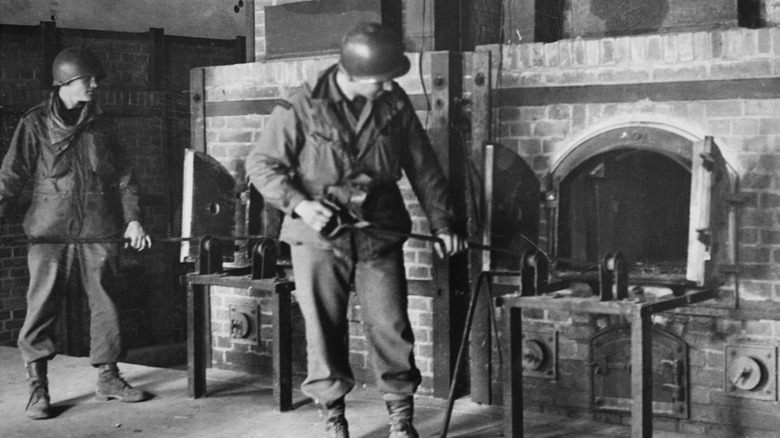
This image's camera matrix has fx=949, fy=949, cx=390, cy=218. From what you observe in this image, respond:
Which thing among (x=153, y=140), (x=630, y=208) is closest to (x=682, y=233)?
→ (x=630, y=208)

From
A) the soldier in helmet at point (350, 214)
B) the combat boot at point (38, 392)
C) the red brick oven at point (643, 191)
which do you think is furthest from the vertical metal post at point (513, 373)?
the combat boot at point (38, 392)

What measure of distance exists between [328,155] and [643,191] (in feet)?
5.69

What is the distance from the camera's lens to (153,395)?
543 cm

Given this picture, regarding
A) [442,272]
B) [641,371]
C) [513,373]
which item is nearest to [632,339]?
[641,371]

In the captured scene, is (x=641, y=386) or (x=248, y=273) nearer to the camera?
(x=641, y=386)

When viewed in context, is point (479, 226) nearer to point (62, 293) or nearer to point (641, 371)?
point (641, 371)

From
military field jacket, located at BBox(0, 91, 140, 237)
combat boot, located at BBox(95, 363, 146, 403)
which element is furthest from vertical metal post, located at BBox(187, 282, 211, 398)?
military field jacket, located at BBox(0, 91, 140, 237)

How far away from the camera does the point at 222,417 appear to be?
4988 millimetres

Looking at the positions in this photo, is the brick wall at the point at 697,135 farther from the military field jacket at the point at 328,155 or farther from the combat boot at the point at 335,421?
the combat boot at the point at 335,421

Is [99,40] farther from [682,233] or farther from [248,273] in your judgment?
[682,233]

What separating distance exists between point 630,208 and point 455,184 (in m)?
0.94

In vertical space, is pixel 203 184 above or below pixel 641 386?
above

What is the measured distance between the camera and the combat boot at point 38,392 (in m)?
5.09

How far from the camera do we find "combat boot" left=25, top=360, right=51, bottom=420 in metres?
5.09
